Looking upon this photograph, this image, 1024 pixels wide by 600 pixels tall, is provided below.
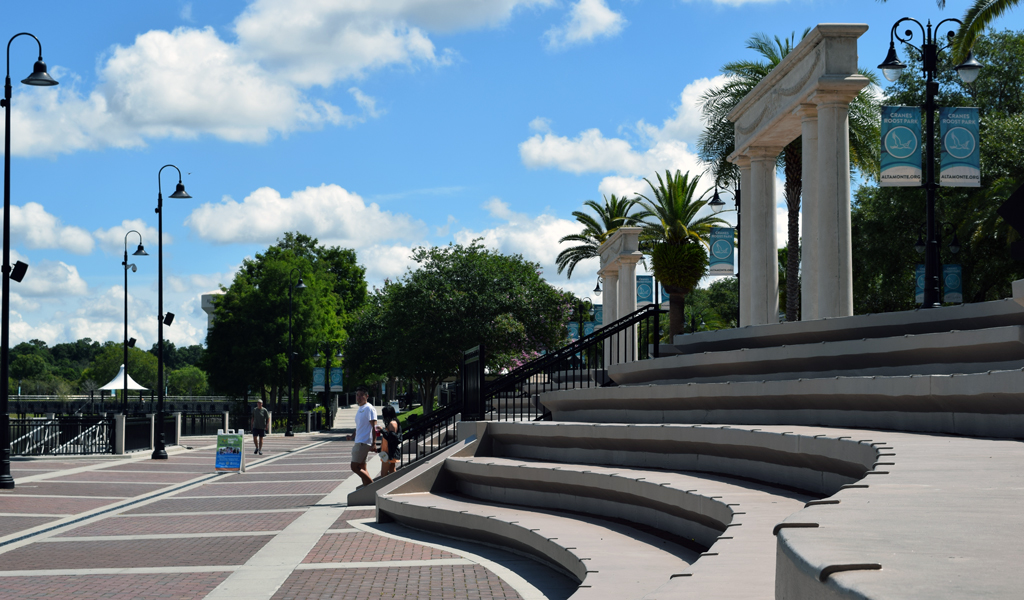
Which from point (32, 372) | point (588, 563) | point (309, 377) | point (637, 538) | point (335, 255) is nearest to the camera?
point (588, 563)

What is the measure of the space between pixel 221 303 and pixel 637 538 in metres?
62.7

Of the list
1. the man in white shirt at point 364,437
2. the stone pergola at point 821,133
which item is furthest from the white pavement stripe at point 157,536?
the stone pergola at point 821,133

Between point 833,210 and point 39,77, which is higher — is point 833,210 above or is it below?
below

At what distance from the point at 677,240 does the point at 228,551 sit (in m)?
26.4

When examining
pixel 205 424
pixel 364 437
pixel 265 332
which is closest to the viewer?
pixel 364 437

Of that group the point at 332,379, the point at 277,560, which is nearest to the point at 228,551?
the point at 277,560

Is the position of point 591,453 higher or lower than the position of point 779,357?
lower

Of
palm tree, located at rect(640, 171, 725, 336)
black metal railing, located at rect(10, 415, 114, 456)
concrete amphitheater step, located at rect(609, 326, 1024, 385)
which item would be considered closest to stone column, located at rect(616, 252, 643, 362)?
palm tree, located at rect(640, 171, 725, 336)

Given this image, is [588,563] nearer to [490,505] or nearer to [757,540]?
[757,540]

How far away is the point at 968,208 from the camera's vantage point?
1208 inches

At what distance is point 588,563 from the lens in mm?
6945

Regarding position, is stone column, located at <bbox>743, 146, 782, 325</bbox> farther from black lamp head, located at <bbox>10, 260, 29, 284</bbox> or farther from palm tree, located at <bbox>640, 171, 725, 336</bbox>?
black lamp head, located at <bbox>10, 260, 29, 284</bbox>

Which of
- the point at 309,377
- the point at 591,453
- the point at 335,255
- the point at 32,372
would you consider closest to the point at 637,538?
the point at 591,453

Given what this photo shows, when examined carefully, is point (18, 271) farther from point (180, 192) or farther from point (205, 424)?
point (205, 424)
